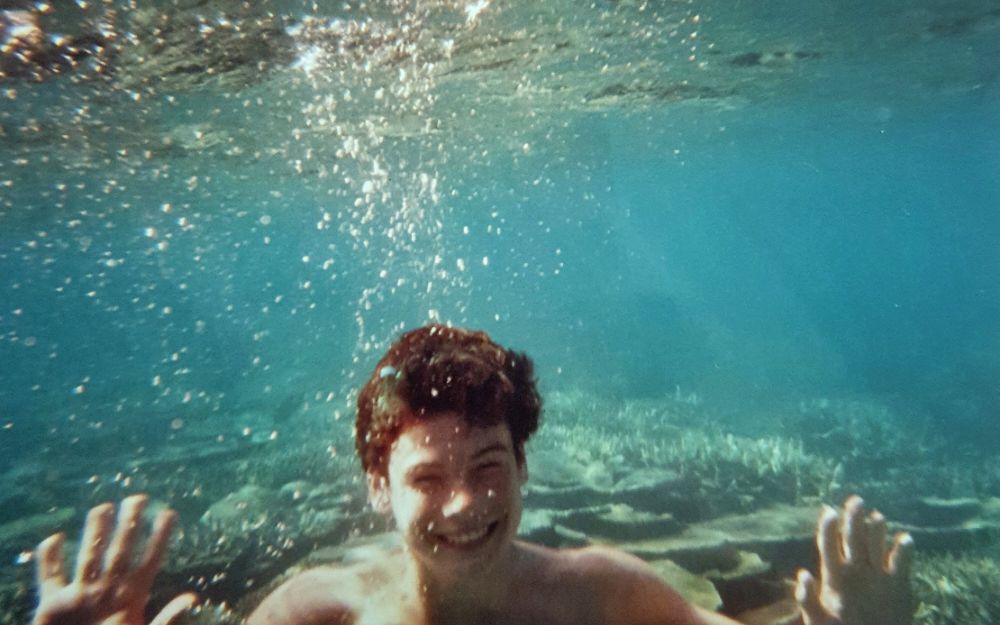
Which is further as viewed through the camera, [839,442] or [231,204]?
[231,204]

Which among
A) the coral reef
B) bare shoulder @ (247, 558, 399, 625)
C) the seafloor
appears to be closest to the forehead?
bare shoulder @ (247, 558, 399, 625)

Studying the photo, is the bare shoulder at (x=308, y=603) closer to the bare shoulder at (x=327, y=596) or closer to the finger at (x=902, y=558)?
the bare shoulder at (x=327, y=596)

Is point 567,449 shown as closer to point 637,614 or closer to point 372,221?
point 637,614

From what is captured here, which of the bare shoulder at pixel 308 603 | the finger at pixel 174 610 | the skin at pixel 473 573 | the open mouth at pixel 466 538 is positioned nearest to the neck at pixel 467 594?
the skin at pixel 473 573

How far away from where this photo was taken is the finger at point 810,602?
2305 mm

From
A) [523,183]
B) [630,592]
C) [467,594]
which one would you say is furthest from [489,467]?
[523,183]

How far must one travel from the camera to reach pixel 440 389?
8.48ft

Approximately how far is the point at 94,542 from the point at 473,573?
133 cm

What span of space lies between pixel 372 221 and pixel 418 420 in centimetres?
5188

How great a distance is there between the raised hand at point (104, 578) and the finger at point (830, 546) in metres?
2.16

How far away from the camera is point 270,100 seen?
16828 millimetres

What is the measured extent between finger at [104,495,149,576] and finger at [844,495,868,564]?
8.00 ft

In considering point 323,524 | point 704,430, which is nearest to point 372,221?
point 704,430

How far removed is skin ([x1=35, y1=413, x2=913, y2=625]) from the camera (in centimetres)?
229
